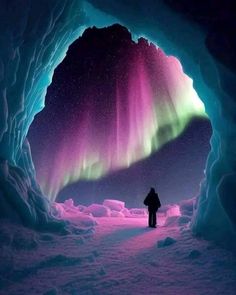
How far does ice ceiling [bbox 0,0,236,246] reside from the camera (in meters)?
6.19

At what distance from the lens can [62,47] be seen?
1228 centimetres

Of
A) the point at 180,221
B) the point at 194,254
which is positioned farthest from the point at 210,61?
the point at 180,221

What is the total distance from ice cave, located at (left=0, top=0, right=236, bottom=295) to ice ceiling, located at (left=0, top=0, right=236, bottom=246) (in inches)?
0.8

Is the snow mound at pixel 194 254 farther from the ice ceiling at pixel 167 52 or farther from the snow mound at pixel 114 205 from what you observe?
the snow mound at pixel 114 205

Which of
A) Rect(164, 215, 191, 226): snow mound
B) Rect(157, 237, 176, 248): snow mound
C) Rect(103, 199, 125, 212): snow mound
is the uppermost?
Rect(103, 199, 125, 212): snow mound

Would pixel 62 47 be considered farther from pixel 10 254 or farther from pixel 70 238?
pixel 10 254

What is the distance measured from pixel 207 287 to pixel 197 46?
550 centimetres

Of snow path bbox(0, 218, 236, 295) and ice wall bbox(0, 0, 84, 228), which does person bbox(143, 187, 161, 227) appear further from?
ice wall bbox(0, 0, 84, 228)

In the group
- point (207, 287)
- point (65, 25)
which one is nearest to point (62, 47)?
point (65, 25)

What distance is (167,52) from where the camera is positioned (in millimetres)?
10016

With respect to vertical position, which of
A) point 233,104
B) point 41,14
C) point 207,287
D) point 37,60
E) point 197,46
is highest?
point 41,14

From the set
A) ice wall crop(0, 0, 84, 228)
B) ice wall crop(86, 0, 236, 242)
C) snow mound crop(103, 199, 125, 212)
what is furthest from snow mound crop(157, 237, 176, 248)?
snow mound crop(103, 199, 125, 212)

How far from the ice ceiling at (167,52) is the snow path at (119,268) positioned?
944 millimetres

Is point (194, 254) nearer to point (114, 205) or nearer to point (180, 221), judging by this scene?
point (180, 221)
